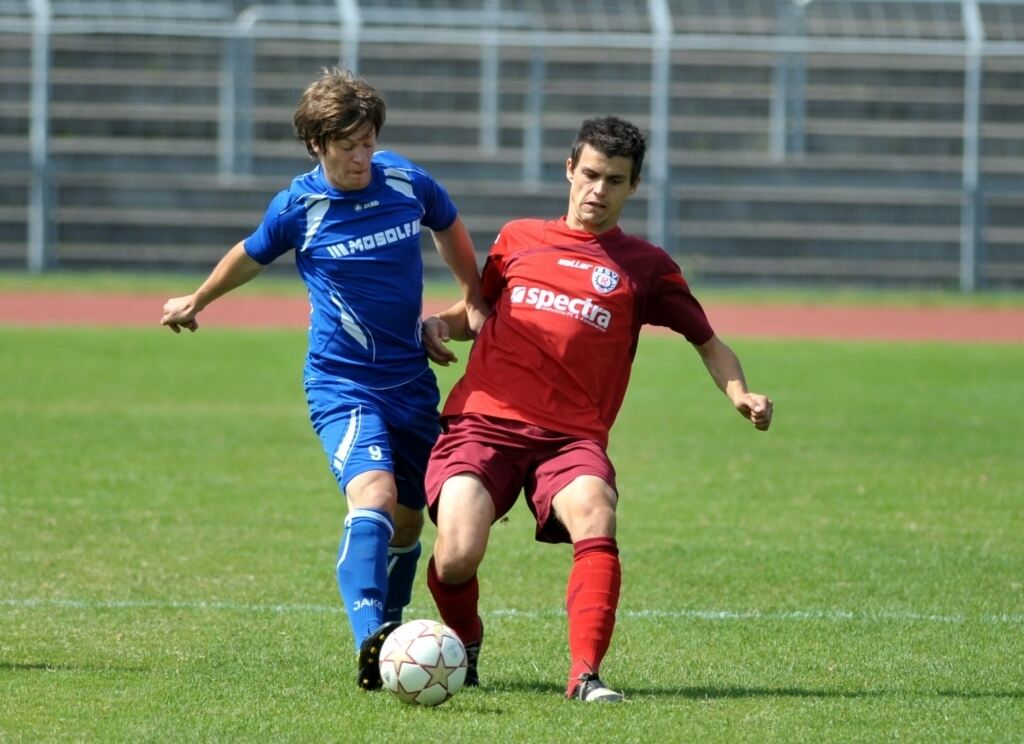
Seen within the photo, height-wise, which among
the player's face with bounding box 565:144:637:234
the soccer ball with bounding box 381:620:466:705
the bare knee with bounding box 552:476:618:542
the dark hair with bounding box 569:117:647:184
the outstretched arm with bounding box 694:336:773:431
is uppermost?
the dark hair with bounding box 569:117:647:184

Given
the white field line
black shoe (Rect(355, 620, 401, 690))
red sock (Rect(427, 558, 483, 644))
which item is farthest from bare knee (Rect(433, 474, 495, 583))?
the white field line

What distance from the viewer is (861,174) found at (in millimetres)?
26375

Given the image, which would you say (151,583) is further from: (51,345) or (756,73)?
(756,73)

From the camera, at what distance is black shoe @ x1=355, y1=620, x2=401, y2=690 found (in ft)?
15.6

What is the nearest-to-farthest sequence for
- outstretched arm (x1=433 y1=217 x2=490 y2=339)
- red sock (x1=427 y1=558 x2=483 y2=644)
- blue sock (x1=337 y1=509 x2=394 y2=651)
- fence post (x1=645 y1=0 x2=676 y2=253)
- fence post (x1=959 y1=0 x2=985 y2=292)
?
blue sock (x1=337 y1=509 x2=394 y2=651)
red sock (x1=427 y1=558 x2=483 y2=644)
outstretched arm (x1=433 y1=217 x2=490 y2=339)
fence post (x1=645 y1=0 x2=676 y2=253)
fence post (x1=959 y1=0 x2=985 y2=292)

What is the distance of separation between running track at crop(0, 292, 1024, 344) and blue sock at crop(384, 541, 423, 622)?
47.6ft

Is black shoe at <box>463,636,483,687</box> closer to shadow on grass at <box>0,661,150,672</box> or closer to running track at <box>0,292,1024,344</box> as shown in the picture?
shadow on grass at <box>0,661,150,672</box>

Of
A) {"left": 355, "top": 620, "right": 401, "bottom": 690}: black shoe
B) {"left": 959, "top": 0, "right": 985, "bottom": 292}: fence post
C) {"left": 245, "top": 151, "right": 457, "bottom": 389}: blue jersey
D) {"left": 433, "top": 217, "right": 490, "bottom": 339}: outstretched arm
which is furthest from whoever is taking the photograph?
{"left": 959, "top": 0, "right": 985, "bottom": 292}: fence post

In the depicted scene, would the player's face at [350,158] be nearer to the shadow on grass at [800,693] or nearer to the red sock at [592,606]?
the red sock at [592,606]

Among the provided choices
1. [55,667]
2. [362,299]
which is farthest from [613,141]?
[55,667]

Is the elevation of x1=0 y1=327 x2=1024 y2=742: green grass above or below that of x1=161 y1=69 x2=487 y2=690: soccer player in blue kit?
below

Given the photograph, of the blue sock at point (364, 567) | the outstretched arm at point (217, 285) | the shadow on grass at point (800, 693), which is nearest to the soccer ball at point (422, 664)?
the blue sock at point (364, 567)

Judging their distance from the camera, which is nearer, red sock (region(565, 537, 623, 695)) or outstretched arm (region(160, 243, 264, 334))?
red sock (region(565, 537, 623, 695))

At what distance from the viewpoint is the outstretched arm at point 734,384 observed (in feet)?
16.7
